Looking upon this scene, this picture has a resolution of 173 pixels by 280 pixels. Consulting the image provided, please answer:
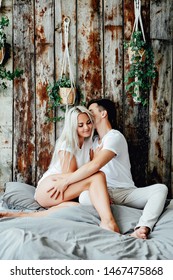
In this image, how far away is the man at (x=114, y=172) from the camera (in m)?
2.49

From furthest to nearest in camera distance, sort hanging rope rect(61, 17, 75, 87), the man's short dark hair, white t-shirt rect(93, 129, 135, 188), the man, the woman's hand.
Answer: hanging rope rect(61, 17, 75, 87) → the man's short dark hair → white t-shirt rect(93, 129, 135, 188) → the woman's hand → the man

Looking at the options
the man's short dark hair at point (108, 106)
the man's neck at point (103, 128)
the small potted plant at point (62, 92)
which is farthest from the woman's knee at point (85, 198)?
the small potted plant at point (62, 92)

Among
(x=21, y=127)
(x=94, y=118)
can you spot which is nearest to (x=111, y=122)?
(x=94, y=118)

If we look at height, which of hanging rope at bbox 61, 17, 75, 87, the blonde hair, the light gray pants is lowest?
the light gray pants

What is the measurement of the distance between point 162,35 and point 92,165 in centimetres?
127

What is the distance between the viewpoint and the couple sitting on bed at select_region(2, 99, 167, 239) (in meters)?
2.53

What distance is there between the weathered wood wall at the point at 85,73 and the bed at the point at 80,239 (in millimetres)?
907

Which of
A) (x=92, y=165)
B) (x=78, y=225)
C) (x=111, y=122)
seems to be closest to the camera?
(x=78, y=225)

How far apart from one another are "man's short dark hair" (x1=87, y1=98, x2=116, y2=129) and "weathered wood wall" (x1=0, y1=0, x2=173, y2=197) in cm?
13

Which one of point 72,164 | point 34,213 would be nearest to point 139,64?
point 72,164

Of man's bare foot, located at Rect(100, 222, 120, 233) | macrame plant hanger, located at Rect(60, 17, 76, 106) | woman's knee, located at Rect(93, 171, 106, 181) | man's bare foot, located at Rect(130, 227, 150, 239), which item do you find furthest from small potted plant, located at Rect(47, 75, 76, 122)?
man's bare foot, located at Rect(130, 227, 150, 239)

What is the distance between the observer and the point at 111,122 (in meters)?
3.15

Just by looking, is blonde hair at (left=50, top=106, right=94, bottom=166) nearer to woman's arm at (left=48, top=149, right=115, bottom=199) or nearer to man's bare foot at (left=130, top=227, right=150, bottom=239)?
woman's arm at (left=48, top=149, right=115, bottom=199)
